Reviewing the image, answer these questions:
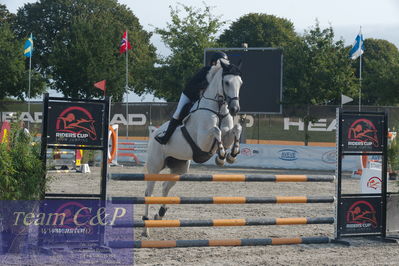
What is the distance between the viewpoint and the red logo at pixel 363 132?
312 inches

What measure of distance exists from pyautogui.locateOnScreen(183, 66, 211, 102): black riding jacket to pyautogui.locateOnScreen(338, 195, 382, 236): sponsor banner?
2329 millimetres

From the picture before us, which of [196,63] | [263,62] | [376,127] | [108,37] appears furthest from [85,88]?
[376,127]

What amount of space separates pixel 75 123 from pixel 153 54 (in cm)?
4991

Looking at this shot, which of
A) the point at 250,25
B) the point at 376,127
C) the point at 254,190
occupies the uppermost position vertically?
the point at 250,25

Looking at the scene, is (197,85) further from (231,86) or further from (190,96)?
(231,86)

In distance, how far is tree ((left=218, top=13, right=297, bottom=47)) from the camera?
56.9 m

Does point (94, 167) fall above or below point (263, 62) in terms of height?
below

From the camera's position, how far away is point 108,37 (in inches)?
1713

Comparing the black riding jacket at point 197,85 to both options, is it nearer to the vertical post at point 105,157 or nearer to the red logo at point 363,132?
the vertical post at point 105,157

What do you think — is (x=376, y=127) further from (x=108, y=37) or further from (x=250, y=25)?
(x=250, y=25)

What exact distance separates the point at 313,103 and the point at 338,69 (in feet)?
5.99

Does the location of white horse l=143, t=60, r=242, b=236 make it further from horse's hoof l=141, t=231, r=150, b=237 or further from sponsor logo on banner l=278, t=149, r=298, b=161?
sponsor logo on banner l=278, t=149, r=298, b=161

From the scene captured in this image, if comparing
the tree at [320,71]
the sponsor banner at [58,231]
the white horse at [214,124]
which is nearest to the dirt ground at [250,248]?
the sponsor banner at [58,231]

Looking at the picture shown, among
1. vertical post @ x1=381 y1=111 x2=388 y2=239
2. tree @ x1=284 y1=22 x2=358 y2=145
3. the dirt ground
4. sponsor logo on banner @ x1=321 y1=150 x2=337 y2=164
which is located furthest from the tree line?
vertical post @ x1=381 y1=111 x2=388 y2=239
